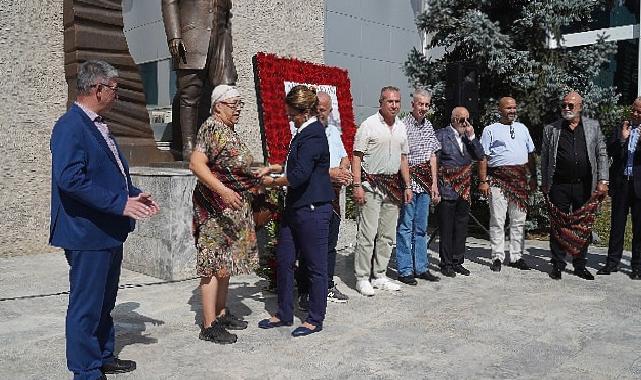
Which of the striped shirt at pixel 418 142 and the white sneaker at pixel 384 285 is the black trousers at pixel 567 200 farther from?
the white sneaker at pixel 384 285

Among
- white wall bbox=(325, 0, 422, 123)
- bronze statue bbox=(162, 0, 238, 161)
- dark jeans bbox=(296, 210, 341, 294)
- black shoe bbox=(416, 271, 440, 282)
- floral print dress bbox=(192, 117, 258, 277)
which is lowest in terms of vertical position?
black shoe bbox=(416, 271, 440, 282)

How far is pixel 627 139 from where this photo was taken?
224 inches

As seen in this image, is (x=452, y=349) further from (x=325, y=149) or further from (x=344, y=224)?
(x=344, y=224)

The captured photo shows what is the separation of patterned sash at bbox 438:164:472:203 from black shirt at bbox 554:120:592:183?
0.83 m

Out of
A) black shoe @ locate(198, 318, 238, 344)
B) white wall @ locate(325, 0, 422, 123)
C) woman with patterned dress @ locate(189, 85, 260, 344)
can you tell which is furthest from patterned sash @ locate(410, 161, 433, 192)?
white wall @ locate(325, 0, 422, 123)

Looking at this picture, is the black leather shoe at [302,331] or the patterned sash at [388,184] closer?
the black leather shoe at [302,331]

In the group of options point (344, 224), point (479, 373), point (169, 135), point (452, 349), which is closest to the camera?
point (479, 373)

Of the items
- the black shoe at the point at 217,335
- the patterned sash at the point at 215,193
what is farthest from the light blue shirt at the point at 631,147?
the black shoe at the point at 217,335

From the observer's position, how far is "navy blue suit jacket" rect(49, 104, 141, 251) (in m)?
2.70

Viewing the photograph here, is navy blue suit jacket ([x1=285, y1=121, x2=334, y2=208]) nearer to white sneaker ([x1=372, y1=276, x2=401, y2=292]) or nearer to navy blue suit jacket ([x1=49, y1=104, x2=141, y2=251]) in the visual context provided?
navy blue suit jacket ([x1=49, y1=104, x2=141, y2=251])

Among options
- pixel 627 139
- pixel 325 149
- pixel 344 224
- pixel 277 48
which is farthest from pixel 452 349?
pixel 277 48

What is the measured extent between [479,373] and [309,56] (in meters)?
6.95

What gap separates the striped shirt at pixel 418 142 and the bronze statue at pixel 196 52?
2.06 meters

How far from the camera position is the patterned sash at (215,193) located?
11.7 ft
